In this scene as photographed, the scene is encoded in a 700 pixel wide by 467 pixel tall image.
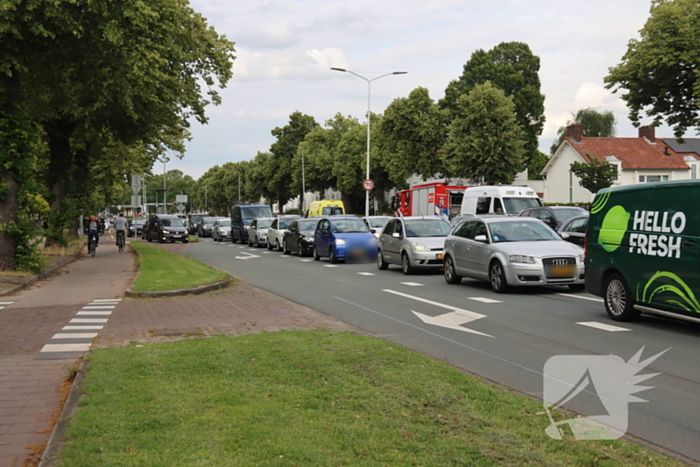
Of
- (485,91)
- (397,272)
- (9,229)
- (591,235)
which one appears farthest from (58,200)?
(485,91)

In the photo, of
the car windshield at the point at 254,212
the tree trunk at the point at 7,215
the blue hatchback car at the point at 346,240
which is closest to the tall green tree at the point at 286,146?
the car windshield at the point at 254,212

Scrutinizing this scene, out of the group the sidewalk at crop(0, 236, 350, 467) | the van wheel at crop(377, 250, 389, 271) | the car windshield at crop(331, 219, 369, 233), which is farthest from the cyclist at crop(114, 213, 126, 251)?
the van wheel at crop(377, 250, 389, 271)

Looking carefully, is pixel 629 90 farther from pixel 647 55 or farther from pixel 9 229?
pixel 9 229

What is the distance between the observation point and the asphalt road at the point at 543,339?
5.92 metres

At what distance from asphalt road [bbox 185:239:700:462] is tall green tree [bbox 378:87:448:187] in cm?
4279

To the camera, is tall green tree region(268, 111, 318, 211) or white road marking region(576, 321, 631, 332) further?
tall green tree region(268, 111, 318, 211)

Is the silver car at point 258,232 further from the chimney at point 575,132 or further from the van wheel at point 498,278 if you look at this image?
the chimney at point 575,132

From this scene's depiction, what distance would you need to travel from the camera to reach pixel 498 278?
15.2 meters

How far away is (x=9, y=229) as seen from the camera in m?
18.9

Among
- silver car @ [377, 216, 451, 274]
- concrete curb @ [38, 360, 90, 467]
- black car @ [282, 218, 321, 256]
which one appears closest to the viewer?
concrete curb @ [38, 360, 90, 467]

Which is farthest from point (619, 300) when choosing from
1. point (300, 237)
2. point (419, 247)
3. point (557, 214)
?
point (300, 237)

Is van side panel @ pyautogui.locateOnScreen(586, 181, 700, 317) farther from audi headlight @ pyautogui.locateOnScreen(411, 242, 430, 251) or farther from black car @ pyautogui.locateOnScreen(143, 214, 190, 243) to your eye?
black car @ pyautogui.locateOnScreen(143, 214, 190, 243)

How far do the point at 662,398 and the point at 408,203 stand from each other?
37.3m

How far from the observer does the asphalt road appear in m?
5.92
